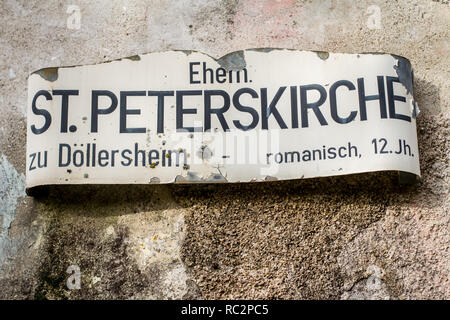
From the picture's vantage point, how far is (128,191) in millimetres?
2064

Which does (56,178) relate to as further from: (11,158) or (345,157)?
(345,157)

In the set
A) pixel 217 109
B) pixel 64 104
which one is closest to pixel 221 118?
pixel 217 109

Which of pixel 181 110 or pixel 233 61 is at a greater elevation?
pixel 233 61

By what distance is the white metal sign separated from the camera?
198 centimetres

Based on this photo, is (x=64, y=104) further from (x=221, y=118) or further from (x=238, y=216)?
(x=238, y=216)

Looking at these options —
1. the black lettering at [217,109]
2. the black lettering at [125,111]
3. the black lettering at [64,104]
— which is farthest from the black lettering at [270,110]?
the black lettering at [64,104]

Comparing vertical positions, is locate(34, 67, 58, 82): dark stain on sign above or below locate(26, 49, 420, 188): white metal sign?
above

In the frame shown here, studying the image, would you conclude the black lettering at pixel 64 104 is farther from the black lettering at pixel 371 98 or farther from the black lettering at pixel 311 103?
the black lettering at pixel 371 98

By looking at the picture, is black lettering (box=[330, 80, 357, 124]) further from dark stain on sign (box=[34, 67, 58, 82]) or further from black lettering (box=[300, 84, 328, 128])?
dark stain on sign (box=[34, 67, 58, 82])

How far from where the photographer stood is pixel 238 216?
2012 millimetres

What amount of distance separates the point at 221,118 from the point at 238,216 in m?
0.32

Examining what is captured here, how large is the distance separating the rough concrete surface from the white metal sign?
9 centimetres

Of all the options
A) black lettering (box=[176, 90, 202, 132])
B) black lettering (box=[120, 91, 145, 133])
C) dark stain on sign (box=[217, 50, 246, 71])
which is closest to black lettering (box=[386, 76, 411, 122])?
dark stain on sign (box=[217, 50, 246, 71])

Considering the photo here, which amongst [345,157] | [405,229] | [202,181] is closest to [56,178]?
[202,181]
